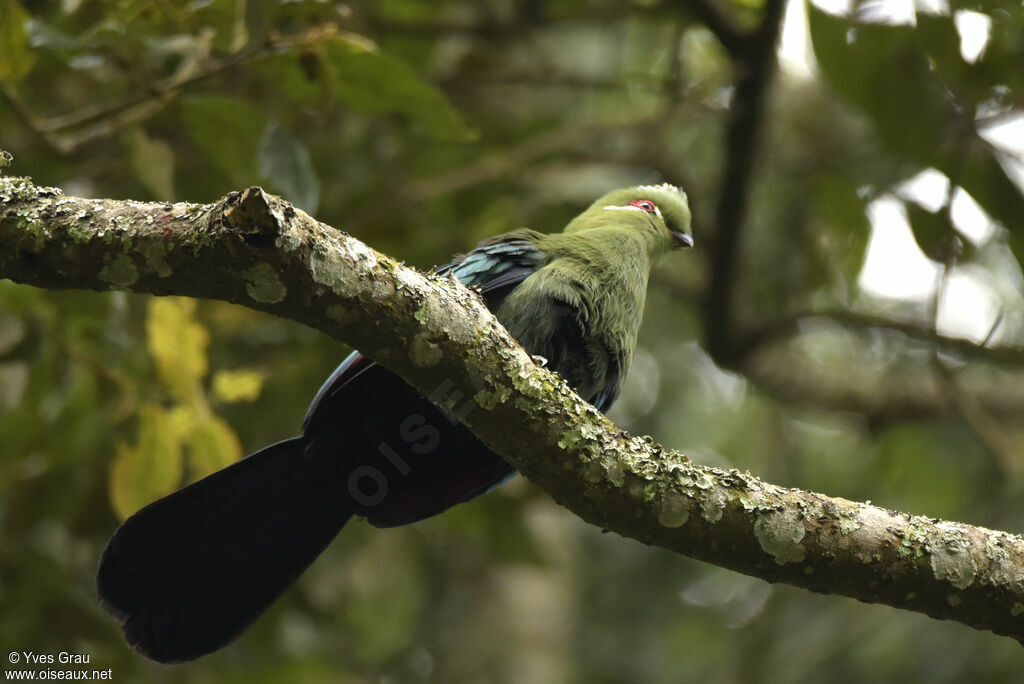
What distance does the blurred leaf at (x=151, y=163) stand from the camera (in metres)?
3.02

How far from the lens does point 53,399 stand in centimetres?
387

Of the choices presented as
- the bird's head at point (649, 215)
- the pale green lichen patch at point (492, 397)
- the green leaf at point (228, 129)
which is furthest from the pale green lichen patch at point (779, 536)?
the green leaf at point (228, 129)

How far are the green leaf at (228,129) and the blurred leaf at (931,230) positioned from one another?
2252 mm

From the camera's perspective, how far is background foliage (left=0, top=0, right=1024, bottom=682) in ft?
10.2

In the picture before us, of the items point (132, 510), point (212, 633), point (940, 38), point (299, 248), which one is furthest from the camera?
point (940, 38)

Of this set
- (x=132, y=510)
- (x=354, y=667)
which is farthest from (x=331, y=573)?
(x=132, y=510)

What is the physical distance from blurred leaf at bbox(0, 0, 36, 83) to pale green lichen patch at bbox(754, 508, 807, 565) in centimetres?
229

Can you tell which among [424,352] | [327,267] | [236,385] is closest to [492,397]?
[424,352]

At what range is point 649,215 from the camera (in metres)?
3.55

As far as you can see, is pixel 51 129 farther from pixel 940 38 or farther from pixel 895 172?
pixel 895 172

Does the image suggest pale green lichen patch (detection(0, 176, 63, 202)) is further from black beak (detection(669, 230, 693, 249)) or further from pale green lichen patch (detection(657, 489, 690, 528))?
black beak (detection(669, 230, 693, 249))

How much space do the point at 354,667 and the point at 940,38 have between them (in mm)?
3962

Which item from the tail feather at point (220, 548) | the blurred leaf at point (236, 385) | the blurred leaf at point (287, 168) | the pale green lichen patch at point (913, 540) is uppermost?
Result: the blurred leaf at point (287, 168)

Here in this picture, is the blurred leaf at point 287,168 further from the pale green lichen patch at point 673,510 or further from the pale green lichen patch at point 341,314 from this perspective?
the pale green lichen patch at point 673,510
